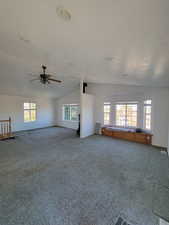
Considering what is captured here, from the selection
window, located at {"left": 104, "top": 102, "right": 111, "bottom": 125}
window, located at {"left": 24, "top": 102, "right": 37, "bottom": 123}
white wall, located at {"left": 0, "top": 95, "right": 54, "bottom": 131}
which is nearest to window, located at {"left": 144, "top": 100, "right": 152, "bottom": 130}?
window, located at {"left": 104, "top": 102, "right": 111, "bottom": 125}

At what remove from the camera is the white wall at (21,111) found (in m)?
6.75

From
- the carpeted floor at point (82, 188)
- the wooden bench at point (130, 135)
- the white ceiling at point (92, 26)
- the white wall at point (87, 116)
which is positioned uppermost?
the white ceiling at point (92, 26)

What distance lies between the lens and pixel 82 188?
2275 millimetres

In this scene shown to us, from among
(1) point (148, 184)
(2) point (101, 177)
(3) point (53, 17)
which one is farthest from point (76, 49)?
(1) point (148, 184)

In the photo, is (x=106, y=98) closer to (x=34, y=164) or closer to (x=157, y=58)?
(x=157, y=58)

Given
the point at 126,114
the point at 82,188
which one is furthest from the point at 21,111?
the point at 82,188

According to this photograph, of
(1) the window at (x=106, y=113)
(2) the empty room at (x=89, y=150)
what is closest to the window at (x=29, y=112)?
(2) the empty room at (x=89, y=150)

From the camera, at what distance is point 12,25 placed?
6.07ft

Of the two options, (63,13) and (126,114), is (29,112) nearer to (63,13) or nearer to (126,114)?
(126,114)

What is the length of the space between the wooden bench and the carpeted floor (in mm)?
1291

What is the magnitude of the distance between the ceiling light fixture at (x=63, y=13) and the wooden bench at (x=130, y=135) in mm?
5399

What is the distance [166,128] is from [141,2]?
16.3 feet

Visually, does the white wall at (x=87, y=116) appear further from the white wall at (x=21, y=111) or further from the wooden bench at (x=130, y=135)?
the white wall at (x=21, y=111)

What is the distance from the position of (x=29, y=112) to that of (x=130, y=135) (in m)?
6.91
